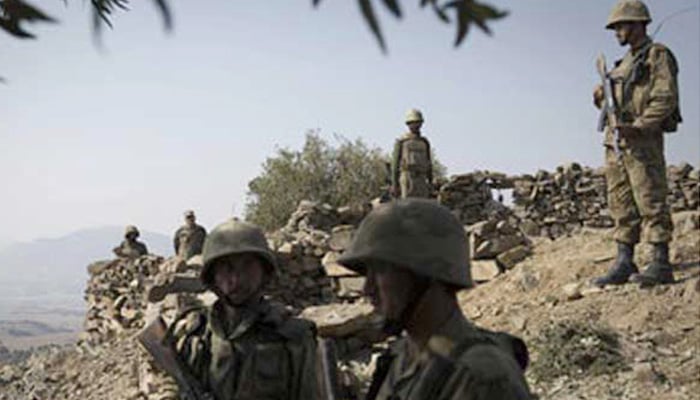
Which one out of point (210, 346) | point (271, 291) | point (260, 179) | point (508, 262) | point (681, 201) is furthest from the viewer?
point (260, 179)

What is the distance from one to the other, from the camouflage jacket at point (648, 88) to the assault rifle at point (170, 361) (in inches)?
183

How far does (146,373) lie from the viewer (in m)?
7.37

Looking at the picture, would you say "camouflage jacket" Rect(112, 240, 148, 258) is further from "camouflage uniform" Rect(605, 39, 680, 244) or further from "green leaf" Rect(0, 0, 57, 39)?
"green leaf" Rect(0, 0, 57, 39)

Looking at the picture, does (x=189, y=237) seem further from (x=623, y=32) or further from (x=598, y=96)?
(x=623, y=32)

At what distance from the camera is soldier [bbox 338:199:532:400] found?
1877 millimetres

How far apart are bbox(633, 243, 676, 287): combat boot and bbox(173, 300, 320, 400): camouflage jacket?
4.29 m

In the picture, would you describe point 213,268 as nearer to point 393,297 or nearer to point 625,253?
point 393,297

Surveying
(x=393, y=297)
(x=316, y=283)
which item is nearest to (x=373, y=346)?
(x=316, y=283)

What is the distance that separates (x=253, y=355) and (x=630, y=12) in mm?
4638

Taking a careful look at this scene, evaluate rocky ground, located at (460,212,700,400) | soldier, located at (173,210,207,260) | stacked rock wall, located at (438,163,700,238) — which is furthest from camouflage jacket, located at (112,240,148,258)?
rocky ground, located at (460,212,700,400)

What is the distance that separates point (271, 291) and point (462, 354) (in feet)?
29.3

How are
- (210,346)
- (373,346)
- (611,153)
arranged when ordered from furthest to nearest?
(373,346) < (611,153) < (210,346)

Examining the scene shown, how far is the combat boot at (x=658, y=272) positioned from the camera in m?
6.89

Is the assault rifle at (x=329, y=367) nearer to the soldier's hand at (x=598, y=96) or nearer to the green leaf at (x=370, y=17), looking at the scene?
the green leaf at (x=370, y=17)
